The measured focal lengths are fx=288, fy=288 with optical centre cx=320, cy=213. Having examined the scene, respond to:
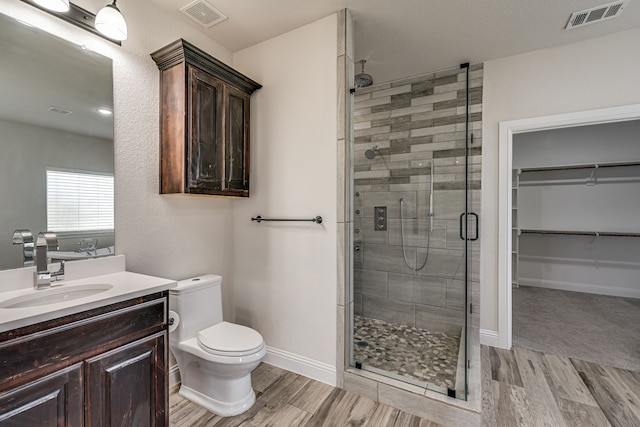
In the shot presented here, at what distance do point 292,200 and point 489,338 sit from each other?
225cm

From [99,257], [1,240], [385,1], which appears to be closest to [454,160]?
[385,1]

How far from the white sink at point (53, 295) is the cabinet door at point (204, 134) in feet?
2.48

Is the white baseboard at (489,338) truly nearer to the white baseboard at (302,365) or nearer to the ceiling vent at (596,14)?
the white baseboard at (302,365)

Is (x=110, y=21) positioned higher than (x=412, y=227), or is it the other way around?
(x=110, y=21)

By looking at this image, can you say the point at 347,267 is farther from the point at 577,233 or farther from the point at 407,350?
the point at 577,233

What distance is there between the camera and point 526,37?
2326 millimetres

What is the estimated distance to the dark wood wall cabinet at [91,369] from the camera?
995mm

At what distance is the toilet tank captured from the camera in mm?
1906

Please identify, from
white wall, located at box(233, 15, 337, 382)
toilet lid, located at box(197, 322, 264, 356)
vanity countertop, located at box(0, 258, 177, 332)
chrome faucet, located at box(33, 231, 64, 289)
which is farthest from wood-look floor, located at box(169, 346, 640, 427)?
chrome faucet, located at box(33, 231, 64, 289)

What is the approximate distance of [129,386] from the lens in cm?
130

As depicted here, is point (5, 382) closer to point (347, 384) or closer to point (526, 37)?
point (347, 384)

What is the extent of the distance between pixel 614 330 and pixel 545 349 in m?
1.11

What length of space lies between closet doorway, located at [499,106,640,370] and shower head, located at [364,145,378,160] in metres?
1.83

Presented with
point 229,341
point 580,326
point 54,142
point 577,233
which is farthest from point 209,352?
point 577,233
